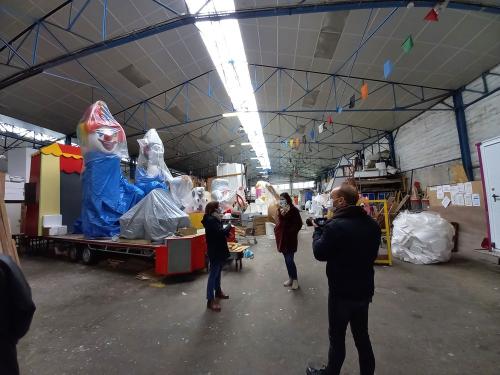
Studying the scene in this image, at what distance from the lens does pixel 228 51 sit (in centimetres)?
673

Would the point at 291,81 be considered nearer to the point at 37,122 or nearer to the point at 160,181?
the point at 160,181

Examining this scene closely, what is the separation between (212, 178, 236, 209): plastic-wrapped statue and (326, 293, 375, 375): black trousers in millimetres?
7550

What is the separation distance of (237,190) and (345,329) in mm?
9104

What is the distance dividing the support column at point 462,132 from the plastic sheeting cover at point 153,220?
793 centimetres

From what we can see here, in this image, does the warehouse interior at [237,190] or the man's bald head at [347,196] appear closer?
the man's bald head at [347,196]

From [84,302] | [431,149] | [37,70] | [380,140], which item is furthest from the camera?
[380,140]

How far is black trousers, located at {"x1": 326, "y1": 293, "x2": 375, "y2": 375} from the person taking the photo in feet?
5.26

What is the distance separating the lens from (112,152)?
5477 millimetres

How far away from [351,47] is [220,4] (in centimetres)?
324

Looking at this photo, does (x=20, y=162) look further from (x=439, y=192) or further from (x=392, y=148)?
(x=392, y=148)

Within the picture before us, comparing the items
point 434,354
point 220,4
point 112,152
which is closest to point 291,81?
point 220,4

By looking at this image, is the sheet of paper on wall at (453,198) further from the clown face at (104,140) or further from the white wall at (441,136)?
the clown face at (104,140)

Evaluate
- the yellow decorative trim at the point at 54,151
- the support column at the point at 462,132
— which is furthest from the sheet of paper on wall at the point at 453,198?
the yellow decorative trim at the point at 54,151

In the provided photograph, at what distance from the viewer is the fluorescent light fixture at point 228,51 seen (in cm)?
493
